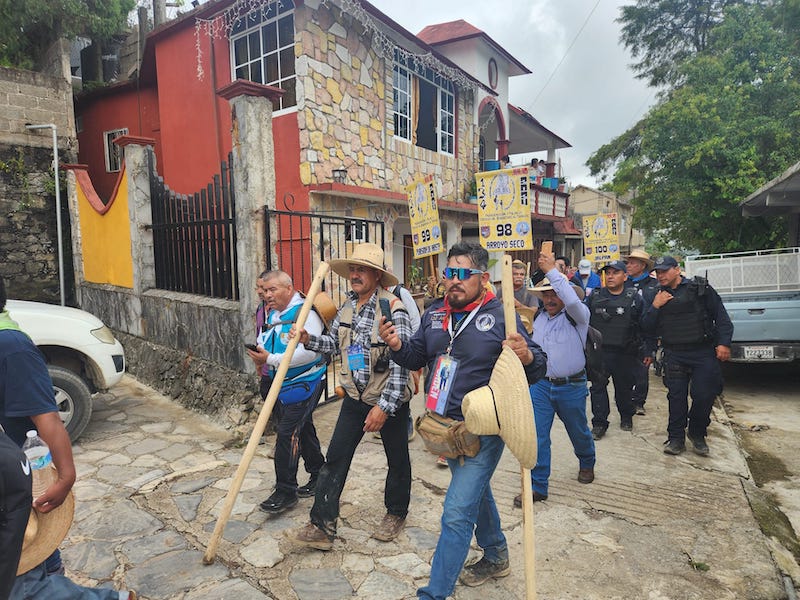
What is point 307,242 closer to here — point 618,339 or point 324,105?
point 324,105

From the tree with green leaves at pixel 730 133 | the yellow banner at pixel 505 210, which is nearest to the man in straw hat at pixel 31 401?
the yellow banner at pixel 505 210

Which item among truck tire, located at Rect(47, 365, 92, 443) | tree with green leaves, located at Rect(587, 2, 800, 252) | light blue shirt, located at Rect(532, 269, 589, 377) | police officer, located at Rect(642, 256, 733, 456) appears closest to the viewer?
light blue shirt, located at Rect(532, 269, 589, 377)

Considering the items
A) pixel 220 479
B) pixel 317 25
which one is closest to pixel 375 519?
pixel 220 479

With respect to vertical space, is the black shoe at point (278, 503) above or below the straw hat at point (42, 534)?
below

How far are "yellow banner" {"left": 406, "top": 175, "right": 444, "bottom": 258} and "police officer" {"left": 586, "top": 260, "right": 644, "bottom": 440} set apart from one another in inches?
74.4

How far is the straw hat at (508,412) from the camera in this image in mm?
2479

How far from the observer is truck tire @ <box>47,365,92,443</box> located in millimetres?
5000

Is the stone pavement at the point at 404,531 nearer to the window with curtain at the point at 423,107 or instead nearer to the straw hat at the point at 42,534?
the straw hat at the point at 42,534

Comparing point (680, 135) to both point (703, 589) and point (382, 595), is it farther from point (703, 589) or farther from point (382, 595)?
point (382, 595)

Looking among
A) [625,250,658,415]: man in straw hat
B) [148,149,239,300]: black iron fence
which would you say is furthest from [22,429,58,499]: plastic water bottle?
[625,250,658,415]: man in straw hat

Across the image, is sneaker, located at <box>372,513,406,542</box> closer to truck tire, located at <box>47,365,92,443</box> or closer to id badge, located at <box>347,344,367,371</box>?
id badge, located at <box>347,344,367,371</box>

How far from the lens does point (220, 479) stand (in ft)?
14.3

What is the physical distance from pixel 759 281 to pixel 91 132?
1577 cm

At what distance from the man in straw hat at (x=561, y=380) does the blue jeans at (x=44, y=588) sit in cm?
283
